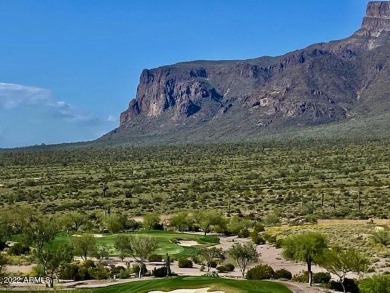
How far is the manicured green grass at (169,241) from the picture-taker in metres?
→ 50.2

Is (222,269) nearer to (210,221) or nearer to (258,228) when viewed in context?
(258,228)

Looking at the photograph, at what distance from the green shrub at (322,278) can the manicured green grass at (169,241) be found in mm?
13689

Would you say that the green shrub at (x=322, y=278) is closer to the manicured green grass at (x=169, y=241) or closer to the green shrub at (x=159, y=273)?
the green shrub at (x=159, y=273)

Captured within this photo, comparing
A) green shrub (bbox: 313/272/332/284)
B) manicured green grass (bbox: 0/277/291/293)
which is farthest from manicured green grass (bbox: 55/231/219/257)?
manicured green grass (bbox: 0/277/291/293)

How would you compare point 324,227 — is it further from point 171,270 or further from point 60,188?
point 60,188

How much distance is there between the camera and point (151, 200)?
8694cm

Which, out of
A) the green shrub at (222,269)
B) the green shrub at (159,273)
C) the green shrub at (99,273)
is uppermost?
the green shrub at (99,273)

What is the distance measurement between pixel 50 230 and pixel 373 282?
2212cm

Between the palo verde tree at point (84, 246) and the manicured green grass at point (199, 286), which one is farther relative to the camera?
the palo verde tree at point (84, 246)

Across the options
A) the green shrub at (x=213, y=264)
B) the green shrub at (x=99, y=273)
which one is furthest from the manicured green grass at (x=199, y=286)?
the green shrub at (x=213, y=264)

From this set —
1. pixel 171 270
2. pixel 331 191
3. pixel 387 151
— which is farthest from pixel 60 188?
pixel 387 151

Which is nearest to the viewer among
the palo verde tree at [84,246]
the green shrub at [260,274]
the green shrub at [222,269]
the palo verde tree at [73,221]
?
the green shrub at [260,274]

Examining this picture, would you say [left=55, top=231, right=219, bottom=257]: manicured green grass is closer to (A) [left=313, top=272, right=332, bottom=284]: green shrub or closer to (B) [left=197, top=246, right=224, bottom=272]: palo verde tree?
(B) [left=197, top=246, right=224, bottom=272]: palo verde tree

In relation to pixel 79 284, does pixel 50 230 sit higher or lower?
higher
